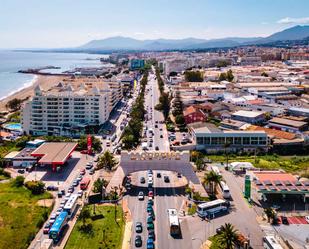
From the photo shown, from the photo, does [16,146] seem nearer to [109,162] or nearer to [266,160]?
[109,162]

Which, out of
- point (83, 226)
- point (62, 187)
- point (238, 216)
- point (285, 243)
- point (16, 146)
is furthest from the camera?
point (16, 146)

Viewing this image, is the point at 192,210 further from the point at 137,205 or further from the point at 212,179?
the point at 137,205

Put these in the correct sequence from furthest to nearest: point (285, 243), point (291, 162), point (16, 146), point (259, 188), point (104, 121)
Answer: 1. point (104, 121)
2. point (16, 146)
3. point (291, 162)
4. point (259, 188)
5. point (285, 243)

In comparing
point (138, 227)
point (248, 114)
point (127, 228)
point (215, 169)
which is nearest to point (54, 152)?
point (215, 169)

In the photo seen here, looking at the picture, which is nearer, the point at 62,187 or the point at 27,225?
the point at 27,225

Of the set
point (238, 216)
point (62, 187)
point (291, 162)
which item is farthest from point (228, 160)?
point (62, 187)

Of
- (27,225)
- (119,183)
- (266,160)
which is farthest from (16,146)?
(266,160)

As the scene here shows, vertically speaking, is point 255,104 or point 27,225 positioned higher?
point 255,104
